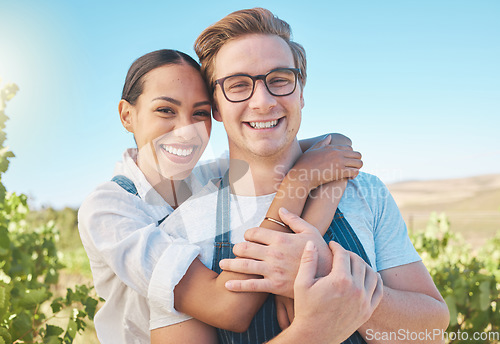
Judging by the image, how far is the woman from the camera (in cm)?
159

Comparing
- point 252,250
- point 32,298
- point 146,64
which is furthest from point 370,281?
point 32,298

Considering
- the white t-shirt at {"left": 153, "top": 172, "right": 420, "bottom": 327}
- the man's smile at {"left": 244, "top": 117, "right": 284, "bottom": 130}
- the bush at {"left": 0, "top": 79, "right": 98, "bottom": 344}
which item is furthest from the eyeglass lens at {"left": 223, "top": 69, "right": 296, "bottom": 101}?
the bush at {"left": 0, "top": 79, "right": 98, "bottom": 344}

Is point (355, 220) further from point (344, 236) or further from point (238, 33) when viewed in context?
point (238, 33)

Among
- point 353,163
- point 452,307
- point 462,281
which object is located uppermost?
point 353,163

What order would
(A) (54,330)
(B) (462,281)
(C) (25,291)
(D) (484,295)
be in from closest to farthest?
(A) (54,330) < (C) (25,291) < (D) (484,295) < (B) (462,281)

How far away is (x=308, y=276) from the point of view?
54.4 inches

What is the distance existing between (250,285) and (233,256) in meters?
0.29

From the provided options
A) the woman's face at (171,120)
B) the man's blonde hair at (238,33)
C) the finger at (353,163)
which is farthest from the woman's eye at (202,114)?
the finger at (353,163)

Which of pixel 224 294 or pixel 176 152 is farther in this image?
pixel 176 152

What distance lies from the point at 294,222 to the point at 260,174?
0.48 m

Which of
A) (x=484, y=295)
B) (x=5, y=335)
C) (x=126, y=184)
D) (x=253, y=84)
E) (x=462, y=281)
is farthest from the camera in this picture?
(x=462, y=281)

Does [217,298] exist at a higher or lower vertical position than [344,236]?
lower

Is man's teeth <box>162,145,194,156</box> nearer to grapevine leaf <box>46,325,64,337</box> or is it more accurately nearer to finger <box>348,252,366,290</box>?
finger <box>348,252,366,290</box>

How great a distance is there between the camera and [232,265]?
1509mm
